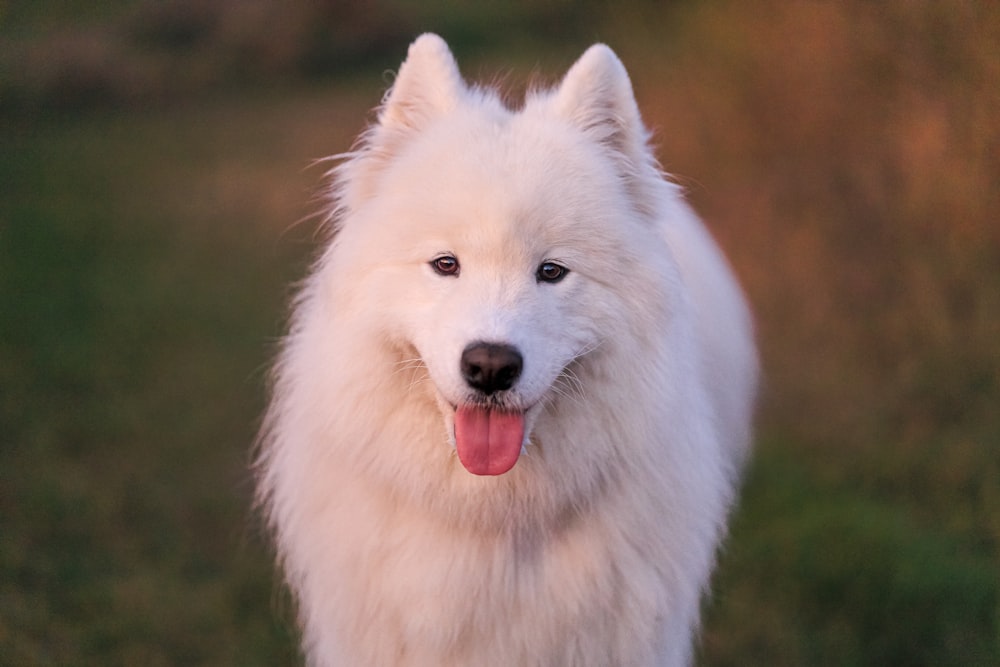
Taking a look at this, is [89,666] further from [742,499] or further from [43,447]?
[742,499]

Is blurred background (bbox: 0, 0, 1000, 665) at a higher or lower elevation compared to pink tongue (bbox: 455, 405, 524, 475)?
lower

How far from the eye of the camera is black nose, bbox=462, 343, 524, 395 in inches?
100

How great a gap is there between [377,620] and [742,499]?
292 cm

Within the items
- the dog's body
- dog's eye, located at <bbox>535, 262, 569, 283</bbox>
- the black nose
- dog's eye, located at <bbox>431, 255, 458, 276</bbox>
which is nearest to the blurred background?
the dog's body

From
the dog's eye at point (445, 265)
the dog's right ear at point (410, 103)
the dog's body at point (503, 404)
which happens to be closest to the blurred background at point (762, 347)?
the dog's right ear at point (410, 103)

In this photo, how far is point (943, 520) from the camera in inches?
198

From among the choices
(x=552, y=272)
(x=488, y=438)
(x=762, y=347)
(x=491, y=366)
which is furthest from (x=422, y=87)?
(x=762, y=347)

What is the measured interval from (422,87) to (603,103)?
58 centimetres

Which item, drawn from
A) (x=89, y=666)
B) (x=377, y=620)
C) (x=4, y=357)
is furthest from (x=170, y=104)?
(x=377, y=620)

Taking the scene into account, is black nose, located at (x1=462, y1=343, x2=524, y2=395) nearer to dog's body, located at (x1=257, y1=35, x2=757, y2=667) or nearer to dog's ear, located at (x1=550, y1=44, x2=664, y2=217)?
dog's body, located at (x1=257, y1=35, x2=757, y2=667)

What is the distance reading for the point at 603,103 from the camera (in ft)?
10.1

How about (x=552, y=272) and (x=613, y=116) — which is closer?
(x=552, y=272)

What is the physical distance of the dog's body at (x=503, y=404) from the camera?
2.76 metres

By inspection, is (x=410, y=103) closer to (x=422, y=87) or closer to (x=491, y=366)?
(x=422, y=87)
